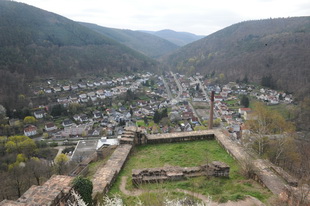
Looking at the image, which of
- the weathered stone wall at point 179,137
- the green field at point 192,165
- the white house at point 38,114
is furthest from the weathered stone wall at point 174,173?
the white house at point 38,114

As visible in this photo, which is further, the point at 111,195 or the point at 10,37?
the point at 10,37

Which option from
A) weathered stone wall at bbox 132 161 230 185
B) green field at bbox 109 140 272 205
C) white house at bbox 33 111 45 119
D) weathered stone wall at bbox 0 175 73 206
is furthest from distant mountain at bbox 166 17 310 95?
white house at bbox 33 111 45 119

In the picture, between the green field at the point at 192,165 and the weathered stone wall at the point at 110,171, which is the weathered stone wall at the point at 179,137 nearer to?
the green field at the point at 192,165

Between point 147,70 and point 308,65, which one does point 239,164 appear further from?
point 147,70

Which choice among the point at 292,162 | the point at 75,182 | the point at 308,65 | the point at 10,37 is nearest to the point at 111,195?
the point at 75,182

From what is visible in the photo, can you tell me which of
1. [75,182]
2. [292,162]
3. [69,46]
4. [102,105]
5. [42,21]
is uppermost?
[42,21]

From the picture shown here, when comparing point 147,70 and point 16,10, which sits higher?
point 16,10
